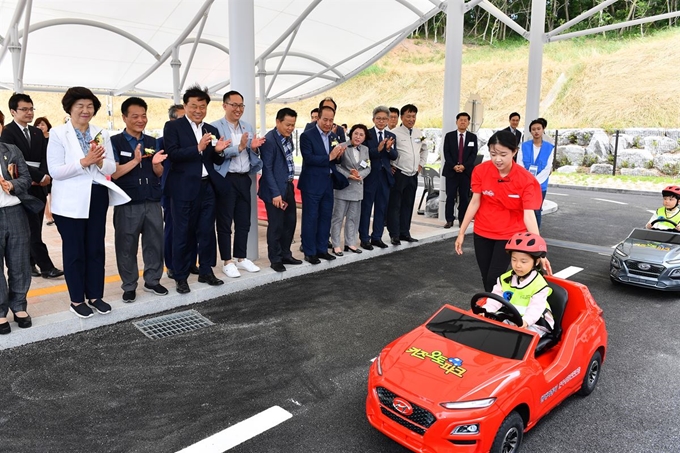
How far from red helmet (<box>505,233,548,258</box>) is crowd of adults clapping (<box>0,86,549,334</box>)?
2.02 feet

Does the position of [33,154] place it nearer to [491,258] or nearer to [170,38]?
[491,258]

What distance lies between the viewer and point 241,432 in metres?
3.36

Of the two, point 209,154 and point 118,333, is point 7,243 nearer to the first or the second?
point 118,333

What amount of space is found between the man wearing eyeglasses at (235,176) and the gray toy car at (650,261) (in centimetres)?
494

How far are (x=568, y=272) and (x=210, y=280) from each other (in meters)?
5.33

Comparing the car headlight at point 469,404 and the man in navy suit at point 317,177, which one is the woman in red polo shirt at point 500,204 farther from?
the man in navy suit at point 317,177

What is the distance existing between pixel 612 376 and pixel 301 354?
2.76m

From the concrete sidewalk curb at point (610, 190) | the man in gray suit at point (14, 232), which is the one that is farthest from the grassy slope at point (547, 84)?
the man in gray suit at point (14, 232)

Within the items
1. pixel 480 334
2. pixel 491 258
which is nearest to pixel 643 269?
pixel 491 258

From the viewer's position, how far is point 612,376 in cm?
431

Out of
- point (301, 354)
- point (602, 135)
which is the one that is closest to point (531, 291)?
point (301, 354)

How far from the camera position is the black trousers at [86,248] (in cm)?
477

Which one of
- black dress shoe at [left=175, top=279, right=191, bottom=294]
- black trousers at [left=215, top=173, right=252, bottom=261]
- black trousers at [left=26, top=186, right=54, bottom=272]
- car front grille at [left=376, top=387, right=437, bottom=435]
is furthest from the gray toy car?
black trousers at [left=26, top=186, right=54, bottom=272]

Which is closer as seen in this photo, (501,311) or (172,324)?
(501,311)
